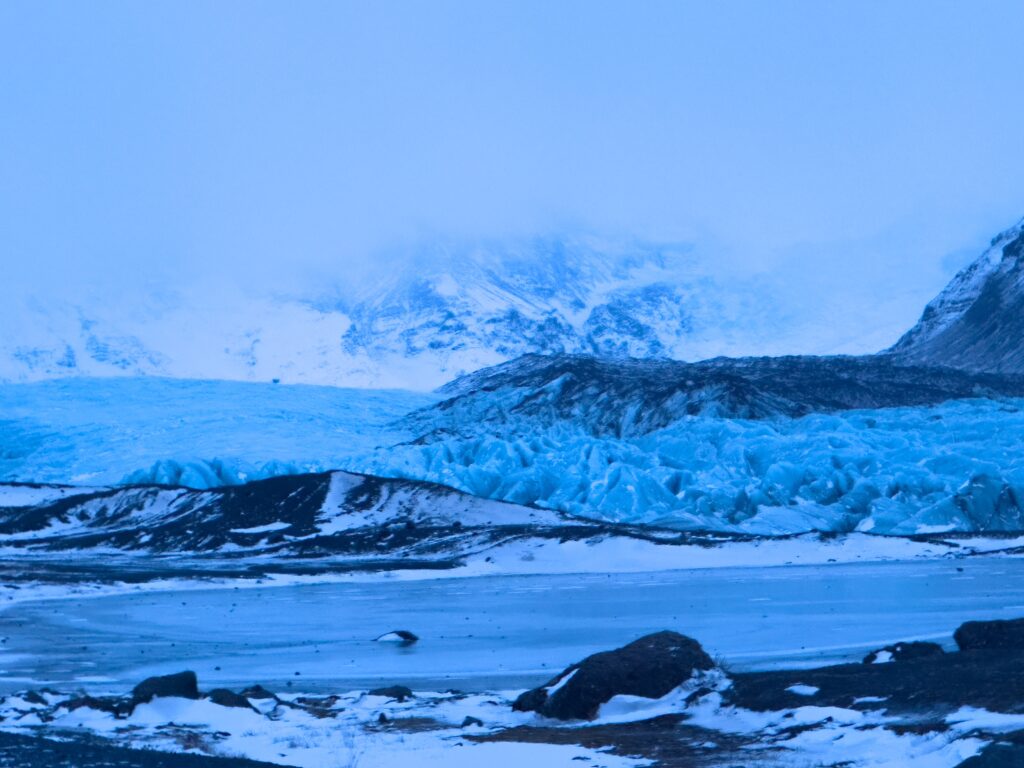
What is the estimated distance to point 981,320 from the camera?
132m

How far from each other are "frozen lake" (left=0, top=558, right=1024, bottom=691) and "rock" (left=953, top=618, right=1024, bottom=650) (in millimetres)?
2724

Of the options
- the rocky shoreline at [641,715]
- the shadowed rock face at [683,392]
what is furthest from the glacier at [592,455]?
the rocky shoreline at [641,715]

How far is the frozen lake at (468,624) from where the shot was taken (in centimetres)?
1941

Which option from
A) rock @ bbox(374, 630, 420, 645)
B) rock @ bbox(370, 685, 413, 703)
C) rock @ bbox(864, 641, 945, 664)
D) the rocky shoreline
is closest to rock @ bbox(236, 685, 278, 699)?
the rocky shoreline

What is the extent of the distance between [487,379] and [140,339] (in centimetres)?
6590

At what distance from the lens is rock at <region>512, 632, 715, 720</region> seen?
1338 cm

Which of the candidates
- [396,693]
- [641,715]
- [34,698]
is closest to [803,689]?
[641,715]

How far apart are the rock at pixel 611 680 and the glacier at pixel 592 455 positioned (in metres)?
41.5

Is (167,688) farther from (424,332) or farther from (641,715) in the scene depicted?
(424,332)

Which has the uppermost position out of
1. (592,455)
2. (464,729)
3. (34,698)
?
(592,455)

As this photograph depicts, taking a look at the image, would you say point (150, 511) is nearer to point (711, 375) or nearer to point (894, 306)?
point (711, 375)

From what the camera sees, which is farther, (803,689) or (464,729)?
(803,689)

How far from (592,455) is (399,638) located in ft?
141

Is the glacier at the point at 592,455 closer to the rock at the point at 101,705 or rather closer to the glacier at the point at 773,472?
the glacier at the point at 773,472
